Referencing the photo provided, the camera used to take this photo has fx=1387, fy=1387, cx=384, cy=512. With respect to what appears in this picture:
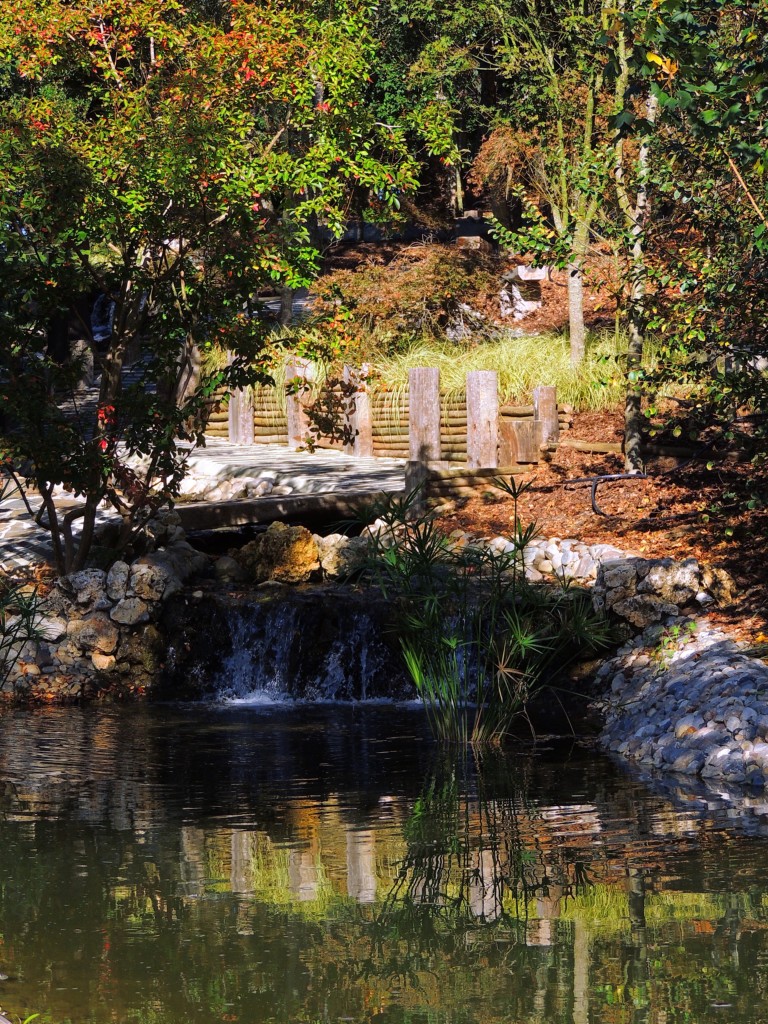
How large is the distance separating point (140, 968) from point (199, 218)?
8721 millimetres

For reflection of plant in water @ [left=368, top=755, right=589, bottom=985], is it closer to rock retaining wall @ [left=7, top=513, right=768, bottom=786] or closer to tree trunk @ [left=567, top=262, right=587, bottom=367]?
rock retaining wall @ [left=7, top=513, right=768, bottom=786]

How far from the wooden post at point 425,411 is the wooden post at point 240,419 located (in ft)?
16.0

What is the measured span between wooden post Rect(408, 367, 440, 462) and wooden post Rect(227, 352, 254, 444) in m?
4.86

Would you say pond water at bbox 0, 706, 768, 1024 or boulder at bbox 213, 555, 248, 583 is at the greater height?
boulder at bbox 213, 555, 248, 583

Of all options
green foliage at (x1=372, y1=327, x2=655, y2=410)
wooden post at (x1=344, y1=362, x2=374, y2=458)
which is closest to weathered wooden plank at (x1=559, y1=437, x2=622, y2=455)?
green foliage at (x1=372, y1=327, x2=655, y2=410)

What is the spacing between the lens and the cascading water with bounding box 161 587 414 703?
13.1 m

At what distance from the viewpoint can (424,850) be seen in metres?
7.06

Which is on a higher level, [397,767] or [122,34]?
[122,34]

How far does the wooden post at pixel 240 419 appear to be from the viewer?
22031mm

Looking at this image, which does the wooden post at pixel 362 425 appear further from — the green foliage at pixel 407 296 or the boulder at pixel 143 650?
the boulder at pixel 143 650

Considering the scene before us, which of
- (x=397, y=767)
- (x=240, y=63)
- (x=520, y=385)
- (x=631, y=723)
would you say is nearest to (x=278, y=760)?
(x=397, y=767)

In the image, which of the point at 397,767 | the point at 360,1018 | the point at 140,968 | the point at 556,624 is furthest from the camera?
the point at 556,624

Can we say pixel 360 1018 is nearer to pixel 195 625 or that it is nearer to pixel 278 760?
pixel 278 760

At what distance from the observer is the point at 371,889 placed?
6.37 metres
